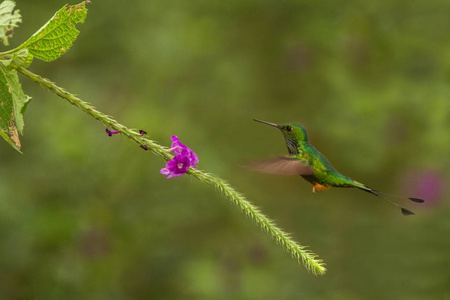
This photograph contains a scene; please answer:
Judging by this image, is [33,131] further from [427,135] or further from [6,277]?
[427,135]

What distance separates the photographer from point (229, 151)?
5219 millimetres

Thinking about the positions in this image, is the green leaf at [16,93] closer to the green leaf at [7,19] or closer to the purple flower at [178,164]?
the green leaf at [7,19]

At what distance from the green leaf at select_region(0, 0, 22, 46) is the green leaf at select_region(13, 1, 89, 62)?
0.17 feet

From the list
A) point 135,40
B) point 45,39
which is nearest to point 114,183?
point 135,40

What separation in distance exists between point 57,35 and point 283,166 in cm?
71

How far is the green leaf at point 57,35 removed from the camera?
Answer: 1.14 m

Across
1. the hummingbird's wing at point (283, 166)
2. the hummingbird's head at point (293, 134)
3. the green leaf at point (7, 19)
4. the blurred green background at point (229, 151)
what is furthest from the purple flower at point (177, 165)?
the blurred green background at point (229, 151)

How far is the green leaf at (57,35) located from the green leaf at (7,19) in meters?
0.05

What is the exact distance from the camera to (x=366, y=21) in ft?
16.2

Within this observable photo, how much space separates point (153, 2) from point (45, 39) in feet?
13.6

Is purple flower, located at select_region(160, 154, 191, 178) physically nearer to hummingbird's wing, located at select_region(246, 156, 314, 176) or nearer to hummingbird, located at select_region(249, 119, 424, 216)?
hummingbird's wing, located at select_region(246, 156, 314, 176)

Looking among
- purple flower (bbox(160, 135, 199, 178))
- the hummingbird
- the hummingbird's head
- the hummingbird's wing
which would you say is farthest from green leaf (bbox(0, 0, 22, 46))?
the hummingbird's head

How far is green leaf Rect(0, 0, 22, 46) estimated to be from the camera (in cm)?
108

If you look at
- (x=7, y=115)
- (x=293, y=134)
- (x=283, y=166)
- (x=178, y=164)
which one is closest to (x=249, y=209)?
(x=178, y=164)
